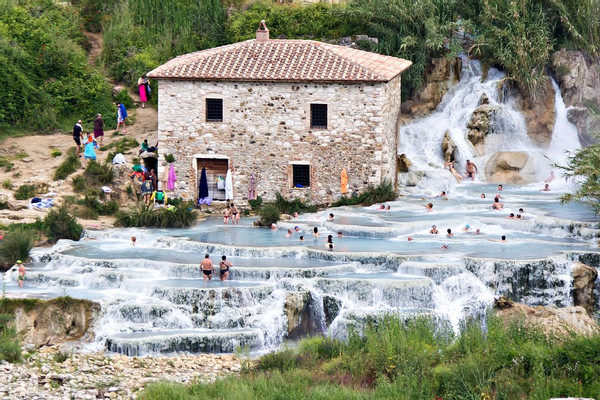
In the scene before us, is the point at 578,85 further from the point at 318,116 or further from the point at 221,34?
the point at 221,34

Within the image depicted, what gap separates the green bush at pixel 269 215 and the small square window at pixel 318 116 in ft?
12.4

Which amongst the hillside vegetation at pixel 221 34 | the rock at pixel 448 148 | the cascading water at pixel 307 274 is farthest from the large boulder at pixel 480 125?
the cascading water at pixel 307 274

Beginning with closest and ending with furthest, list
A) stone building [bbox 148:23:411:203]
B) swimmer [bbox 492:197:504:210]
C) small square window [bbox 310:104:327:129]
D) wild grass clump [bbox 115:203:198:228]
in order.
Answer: wild grass clump [bbox 115:203:198:228] → swimmer [bbox 492:197:504:210] → stone building [bbox 148:23:411:203] → small square window [bbox 310:104:327:129]

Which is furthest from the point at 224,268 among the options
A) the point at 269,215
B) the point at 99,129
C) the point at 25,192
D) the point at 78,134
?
the point at 99,129

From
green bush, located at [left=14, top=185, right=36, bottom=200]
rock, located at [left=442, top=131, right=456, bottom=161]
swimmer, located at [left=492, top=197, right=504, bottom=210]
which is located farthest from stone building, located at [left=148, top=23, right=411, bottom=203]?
rock, located at [left=442, top=131, right=456, bottom=161]

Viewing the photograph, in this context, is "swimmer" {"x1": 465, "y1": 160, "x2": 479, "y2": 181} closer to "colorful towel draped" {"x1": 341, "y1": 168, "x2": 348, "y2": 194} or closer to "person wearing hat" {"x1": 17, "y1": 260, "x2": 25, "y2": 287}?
"colorful towel draped" {"x1": 341, "y1": 168, "x2": 348, "y2": 194}

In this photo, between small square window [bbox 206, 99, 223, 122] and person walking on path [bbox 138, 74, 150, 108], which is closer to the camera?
small square window [bbox 206, 99, 223, 122]

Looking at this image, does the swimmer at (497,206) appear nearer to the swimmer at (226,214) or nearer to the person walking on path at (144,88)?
the swimmer at (226,214)

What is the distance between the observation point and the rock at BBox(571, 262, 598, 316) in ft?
110

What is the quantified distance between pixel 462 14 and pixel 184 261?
70.3ft

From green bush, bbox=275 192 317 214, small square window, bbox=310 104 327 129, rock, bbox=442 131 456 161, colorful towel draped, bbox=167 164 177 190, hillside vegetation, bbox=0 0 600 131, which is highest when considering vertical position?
hillside vegetation, bbox=0 0 600 131

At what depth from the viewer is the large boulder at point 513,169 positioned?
46.4 meters

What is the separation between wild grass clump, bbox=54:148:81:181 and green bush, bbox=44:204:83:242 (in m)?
3.90

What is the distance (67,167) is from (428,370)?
21.5 m
